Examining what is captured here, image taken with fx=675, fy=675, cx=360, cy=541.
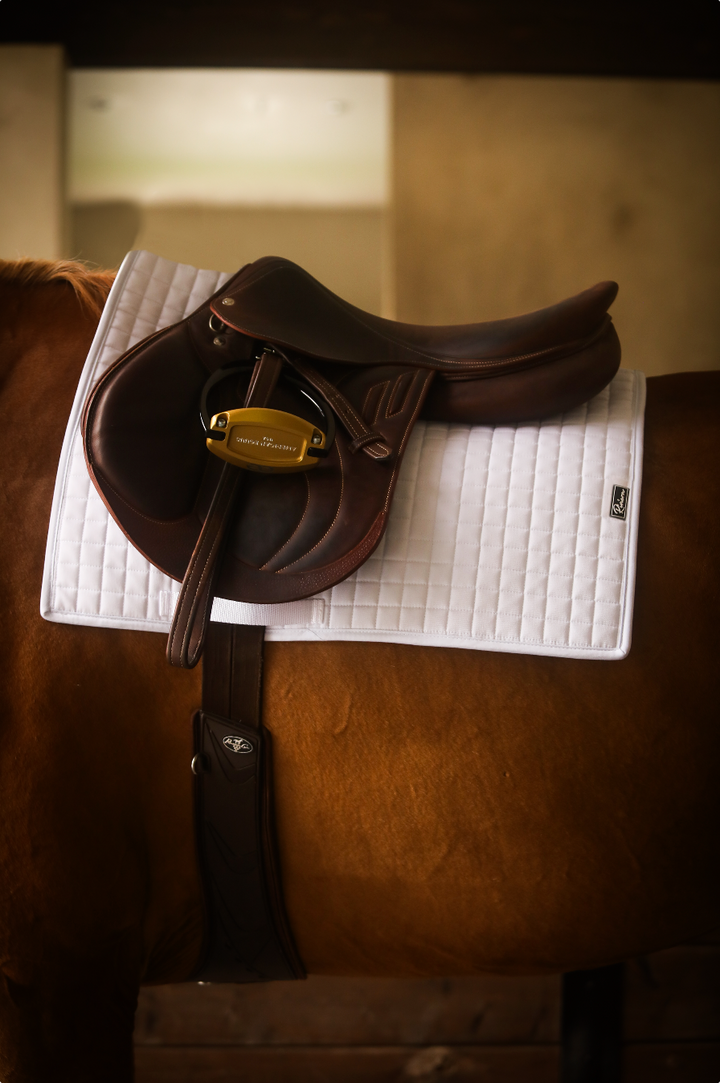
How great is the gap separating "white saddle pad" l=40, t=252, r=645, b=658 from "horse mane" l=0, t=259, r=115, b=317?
0.10 metres

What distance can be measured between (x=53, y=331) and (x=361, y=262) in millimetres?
2918

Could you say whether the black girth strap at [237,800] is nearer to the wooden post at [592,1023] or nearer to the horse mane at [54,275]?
the horse mane at [54,275]

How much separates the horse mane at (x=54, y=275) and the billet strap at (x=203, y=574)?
0.27 metres

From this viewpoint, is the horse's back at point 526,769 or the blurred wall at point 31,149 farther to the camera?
the blurred wall at point 31,149

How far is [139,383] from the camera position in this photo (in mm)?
627

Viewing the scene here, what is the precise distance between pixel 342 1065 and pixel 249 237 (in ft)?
10.9

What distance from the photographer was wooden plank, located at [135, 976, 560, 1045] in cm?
127

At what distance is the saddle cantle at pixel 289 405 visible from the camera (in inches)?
23.9

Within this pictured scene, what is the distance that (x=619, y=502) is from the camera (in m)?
0.67

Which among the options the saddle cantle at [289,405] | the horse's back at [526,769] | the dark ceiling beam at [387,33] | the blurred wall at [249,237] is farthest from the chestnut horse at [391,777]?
the blurred wall at [249,237]

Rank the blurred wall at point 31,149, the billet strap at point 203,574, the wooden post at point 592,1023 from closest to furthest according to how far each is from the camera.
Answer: the billet strap at point 203,574 < the wooden post at point 592,1023 < the blurred wall at point 31,149

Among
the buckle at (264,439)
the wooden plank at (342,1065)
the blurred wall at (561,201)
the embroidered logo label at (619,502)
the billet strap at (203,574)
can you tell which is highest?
the blurred wall at (561,201)

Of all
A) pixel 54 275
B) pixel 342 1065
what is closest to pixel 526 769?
pixel 54 275

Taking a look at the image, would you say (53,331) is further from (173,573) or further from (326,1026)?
(326,1026)
